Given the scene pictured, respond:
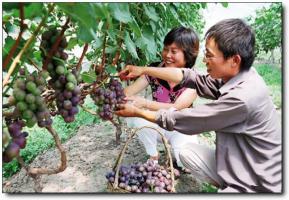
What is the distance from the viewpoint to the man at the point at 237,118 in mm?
1520

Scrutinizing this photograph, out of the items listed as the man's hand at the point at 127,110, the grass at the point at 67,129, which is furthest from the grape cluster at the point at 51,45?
the grass at the point at 67,129

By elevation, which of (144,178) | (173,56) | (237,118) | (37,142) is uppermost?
(173,56)

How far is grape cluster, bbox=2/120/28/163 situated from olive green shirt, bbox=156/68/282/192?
1.77ft

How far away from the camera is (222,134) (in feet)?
5.33

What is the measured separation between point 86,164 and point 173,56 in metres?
0.63

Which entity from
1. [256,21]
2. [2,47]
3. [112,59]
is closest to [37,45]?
[2,47]

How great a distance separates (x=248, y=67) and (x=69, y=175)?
0.89 m

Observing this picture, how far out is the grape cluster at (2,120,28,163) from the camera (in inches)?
44.5

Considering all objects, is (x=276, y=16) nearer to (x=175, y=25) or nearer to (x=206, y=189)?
(x=175, y=25)

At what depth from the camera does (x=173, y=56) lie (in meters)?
1.99

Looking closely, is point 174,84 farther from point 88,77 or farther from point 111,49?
point 88,77

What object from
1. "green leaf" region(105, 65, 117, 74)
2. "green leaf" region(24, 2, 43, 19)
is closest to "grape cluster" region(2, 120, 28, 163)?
"green leaf" region(24, 2, 43, 19)

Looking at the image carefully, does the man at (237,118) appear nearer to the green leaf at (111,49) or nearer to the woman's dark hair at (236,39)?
the woman's dark hair at (236,39)

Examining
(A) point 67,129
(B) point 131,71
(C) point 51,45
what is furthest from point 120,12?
(A) point 67,129
